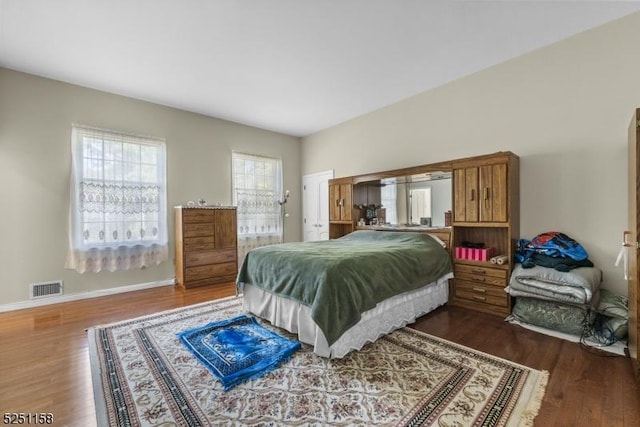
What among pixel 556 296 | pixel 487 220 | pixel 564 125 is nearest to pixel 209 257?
pixel 487 220

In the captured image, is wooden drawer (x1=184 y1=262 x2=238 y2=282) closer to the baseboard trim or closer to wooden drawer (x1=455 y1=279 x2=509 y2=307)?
the baseboard trim

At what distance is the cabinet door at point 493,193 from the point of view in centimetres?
290

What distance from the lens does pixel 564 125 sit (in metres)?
2.84

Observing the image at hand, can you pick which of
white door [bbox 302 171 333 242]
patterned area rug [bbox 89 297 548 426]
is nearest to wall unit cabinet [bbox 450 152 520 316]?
patterned area rug [bbox 89 297 548 426]

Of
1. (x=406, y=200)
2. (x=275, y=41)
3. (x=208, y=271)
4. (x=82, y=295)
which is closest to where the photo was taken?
(x=275, y=41)

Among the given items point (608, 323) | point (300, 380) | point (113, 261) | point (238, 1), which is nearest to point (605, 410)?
point (608, 323)

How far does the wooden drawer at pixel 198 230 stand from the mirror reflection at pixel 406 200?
2438 mm

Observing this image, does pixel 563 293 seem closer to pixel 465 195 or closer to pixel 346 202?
pixel 465 195

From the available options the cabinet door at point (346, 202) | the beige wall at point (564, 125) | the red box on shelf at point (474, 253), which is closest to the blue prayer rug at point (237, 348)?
the red box on shelf at point (474, 253)

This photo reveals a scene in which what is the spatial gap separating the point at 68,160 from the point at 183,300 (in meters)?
2.40

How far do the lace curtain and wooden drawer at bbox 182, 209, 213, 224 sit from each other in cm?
79

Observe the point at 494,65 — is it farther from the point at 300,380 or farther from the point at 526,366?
the point at 300,380

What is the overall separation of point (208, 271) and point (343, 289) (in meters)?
3.05

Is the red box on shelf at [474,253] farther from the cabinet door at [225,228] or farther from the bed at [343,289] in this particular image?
the cabinet door at [225,228]
